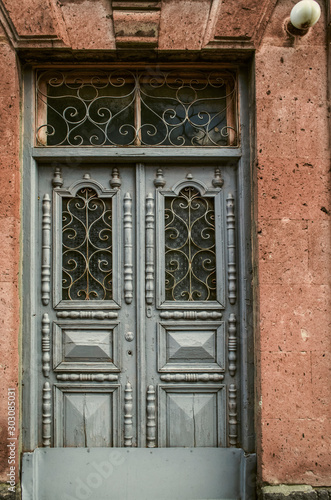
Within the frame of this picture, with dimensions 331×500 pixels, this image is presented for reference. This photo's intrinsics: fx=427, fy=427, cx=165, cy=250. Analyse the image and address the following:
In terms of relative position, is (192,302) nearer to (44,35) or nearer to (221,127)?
(221,127)

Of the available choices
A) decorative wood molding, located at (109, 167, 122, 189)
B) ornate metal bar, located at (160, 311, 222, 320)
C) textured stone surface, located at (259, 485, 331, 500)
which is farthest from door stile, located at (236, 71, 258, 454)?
decorative wood molding, located at (109, 167, 122, 189)

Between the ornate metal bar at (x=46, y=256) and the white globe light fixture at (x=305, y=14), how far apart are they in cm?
253

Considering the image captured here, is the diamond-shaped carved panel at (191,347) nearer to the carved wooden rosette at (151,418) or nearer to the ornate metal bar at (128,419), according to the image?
the carved wooden rosette at (151,418)

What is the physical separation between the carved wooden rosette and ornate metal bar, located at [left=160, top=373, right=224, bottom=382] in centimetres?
17

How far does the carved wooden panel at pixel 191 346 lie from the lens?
3.75m

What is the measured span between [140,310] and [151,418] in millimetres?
934

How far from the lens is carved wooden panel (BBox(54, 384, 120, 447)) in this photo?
3.71 meters

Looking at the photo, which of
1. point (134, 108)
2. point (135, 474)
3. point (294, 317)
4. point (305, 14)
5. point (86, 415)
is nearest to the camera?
point (305, 14)

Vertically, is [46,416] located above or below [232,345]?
below

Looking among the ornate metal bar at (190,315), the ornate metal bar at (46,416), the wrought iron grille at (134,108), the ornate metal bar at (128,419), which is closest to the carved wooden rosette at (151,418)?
the ornate metal bar at (128,419)

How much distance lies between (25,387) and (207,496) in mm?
1797

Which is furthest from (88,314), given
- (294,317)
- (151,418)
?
(294,317)

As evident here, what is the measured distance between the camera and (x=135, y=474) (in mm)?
3617

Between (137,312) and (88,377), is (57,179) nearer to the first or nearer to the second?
(137,312)
